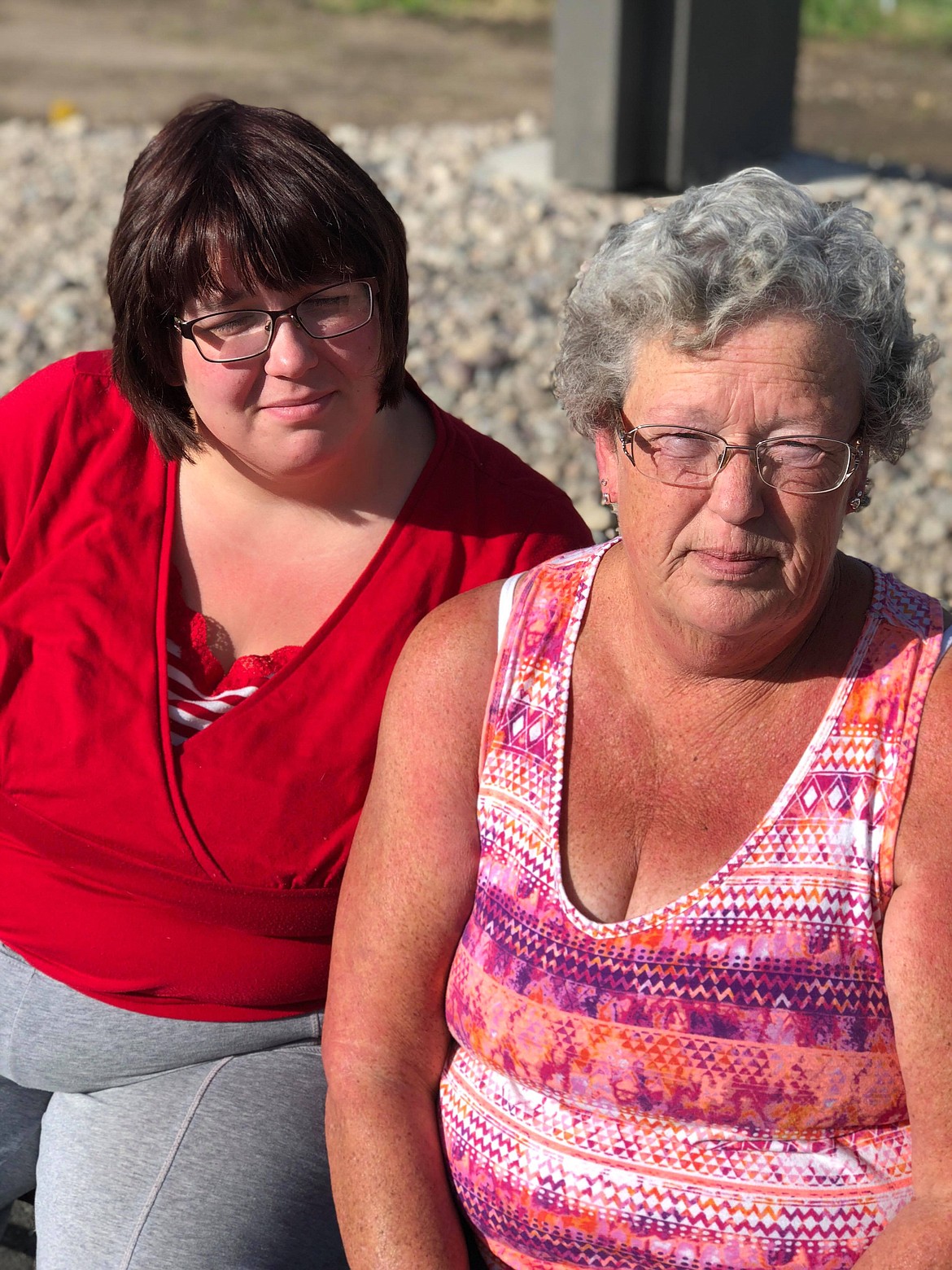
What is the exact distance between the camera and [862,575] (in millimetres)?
2064

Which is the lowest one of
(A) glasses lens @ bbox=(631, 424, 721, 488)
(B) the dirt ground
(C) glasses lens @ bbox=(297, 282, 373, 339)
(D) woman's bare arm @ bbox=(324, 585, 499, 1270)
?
(D) woman's bare arm @ bbox=(324, 585, 499, 1270)

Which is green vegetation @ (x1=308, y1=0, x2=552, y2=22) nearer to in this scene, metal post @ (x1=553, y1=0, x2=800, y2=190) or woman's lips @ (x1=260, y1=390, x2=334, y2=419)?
metal post @ (x1=553, y1=0, x2=800, y2=190)

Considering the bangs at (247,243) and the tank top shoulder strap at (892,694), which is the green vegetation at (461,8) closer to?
the bangs at (247,243)

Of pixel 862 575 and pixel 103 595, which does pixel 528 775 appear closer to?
pixel 862 575

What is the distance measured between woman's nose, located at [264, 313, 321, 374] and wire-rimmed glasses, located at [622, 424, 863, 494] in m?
0.60

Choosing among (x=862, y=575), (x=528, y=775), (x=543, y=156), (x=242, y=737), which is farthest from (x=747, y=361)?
(x=543, y=156)

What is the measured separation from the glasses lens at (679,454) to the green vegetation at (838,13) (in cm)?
1331

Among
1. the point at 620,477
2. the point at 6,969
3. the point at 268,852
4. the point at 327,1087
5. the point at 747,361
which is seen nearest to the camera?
the point at 747,361

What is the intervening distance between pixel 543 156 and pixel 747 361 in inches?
274

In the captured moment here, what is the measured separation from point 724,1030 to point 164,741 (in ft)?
3.24

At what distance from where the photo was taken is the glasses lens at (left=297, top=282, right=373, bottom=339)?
2.24 m

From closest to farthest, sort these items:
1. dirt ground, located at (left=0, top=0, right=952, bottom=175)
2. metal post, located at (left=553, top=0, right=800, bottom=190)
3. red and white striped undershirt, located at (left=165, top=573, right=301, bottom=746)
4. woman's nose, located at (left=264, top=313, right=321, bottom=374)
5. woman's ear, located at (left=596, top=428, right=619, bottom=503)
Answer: woman's ear, located at (left=596, top=428, right=619, bottom=503)
woman's nose, located at (left=264, top=313, right=321, bottom=374)
red and white striped undershirt, located at (left=165, top=573, right=301, bottom=746)
metal post, located at (left=553, top=0, right=800, bottom=190)
dirt ground, located at (left=0, top=0, right=952, bottom=175)

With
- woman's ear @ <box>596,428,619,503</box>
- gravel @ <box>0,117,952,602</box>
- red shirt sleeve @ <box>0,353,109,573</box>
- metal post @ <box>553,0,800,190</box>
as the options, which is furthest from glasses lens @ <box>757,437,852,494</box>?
metal post @ <box>553,0,800,190</box>

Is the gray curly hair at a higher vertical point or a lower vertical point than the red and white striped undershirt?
higher
